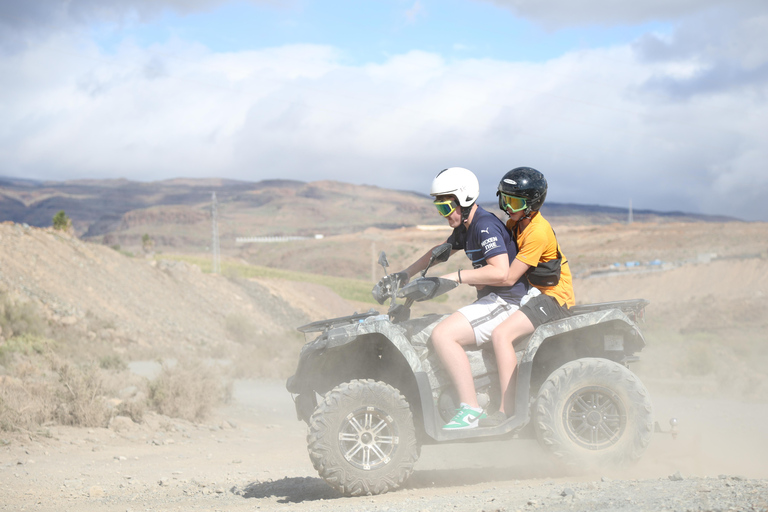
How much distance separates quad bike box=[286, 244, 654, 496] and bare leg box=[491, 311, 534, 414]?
72mm

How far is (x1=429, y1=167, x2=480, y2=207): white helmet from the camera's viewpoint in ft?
18.6

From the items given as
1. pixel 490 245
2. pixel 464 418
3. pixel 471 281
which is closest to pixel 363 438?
pixel 464 418

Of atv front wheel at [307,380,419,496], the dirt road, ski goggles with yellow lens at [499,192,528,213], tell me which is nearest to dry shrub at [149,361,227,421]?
the dirt road

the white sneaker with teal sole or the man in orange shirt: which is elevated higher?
the man in orange shirt

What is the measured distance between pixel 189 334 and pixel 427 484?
2322 centimetres

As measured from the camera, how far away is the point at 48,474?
297 inches

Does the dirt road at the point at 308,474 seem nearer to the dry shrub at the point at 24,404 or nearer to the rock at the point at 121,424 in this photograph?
the rock at the point at 121,424

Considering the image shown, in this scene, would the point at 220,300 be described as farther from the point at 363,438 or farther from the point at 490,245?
the point at 490,245

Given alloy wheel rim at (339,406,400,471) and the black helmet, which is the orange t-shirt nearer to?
the black helmet

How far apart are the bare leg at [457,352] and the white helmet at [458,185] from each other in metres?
0.98

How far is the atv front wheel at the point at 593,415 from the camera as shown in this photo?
5531 millimetres

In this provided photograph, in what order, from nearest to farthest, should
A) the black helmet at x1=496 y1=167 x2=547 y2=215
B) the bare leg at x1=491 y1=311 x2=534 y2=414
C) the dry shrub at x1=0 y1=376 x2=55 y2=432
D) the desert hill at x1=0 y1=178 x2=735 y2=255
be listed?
the bare leg at x1=491 y1=311 x2=534 y2=414, the black helmet at x1=496 y1=167 x2=547 y2=215, the dry shrub at x1=0 y1=376 x2=55 y2=432, the desert hill at x1=0 y1=178 x2=735 y2=255

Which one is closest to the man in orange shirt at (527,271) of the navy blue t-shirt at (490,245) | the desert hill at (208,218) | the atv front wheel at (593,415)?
the navy blue t-shirt at (490,245)

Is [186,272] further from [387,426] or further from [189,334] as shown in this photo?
[387,426]
